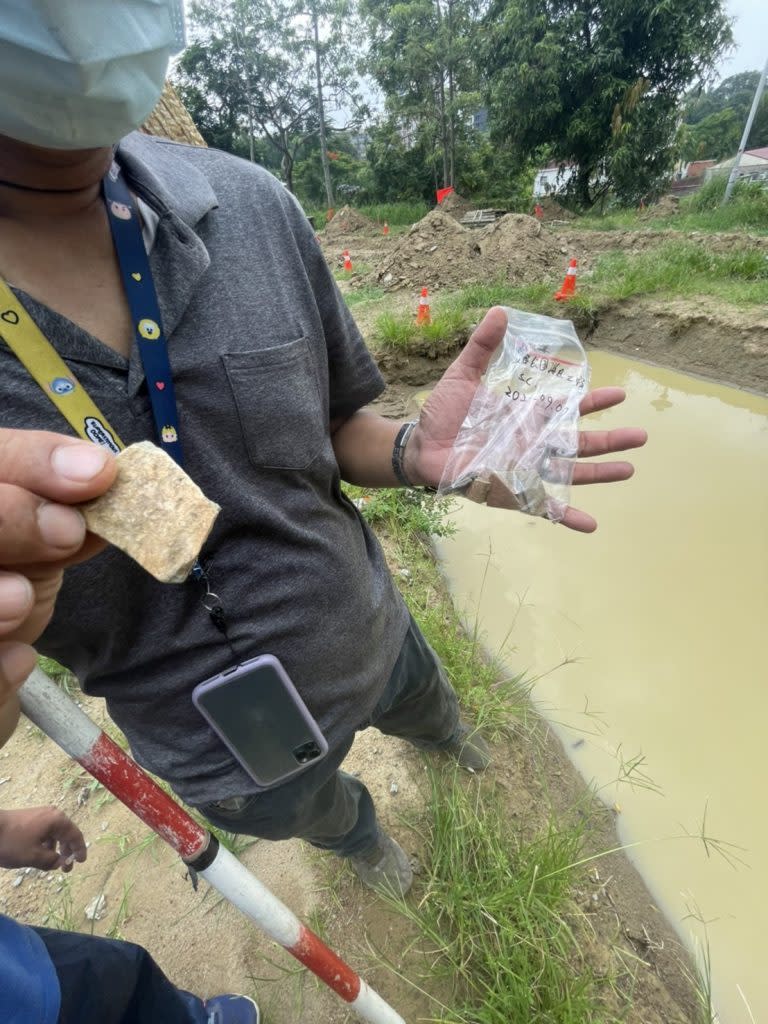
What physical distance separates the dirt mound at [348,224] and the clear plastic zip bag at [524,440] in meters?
13.8

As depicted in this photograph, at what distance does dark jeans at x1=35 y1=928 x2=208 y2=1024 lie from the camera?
0.88 meters

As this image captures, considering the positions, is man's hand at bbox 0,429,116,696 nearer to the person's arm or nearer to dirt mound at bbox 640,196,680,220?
the person's arm

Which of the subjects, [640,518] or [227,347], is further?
[640,518]

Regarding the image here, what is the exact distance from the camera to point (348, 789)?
1.35 meters

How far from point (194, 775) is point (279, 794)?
17cm

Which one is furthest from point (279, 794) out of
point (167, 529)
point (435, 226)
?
point (435, 226)

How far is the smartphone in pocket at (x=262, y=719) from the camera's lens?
0.84 meters

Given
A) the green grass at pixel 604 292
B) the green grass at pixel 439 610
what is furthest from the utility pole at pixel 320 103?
the green grass at pixel 439 610

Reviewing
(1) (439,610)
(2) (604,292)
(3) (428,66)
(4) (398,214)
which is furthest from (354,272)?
(3) (428,66)

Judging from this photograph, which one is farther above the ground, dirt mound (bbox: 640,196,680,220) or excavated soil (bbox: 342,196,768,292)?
excavated soil (bbox: 342,196,768,292)

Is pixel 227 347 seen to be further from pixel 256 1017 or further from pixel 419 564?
pixel 419 564

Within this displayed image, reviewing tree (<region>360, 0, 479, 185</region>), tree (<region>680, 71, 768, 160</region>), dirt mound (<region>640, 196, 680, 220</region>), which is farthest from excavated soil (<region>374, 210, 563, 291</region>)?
tree (<region>680, 71, 768, 160</region>)

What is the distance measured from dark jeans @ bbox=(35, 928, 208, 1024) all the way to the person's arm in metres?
1.05

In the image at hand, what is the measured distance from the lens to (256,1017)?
4.52 feet
